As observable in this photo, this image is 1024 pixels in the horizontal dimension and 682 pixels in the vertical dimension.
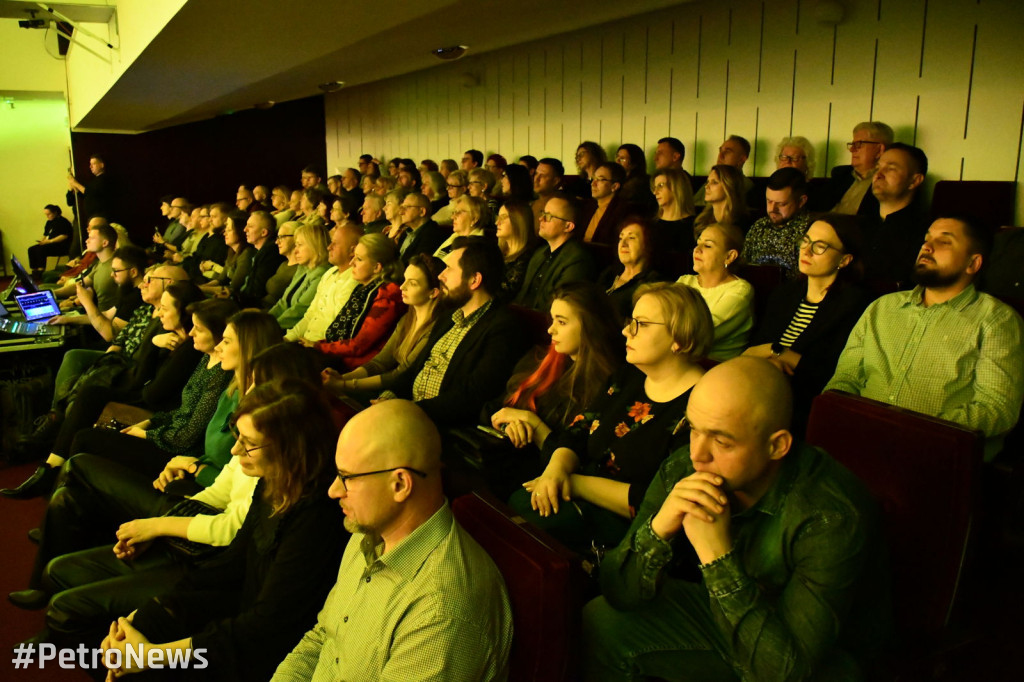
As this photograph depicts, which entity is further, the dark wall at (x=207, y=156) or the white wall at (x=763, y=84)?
the dark wall at (x=207, y=156)

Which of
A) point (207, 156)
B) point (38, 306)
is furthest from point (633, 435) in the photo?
point (207, 156)

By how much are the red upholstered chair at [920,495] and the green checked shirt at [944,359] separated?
0.39 metres

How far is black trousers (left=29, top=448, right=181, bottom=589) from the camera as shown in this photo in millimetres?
2250

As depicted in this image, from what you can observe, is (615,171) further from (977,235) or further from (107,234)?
(107,234)

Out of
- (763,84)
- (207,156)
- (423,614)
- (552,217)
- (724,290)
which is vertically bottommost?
(423,614)

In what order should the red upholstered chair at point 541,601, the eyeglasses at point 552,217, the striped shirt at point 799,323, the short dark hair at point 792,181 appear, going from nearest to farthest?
the red upholstered chair at point 541,601 → the striped shirt at point 799,323 → the short dark hair at point 792,181 → the eyeglasses at point 552,217

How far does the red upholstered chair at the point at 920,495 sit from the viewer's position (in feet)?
4.53

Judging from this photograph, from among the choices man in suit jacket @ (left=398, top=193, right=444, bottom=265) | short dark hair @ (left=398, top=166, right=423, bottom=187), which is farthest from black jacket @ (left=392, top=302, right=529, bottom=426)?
short dark hair @ (left=398, top=166, right=423, bottom=187)

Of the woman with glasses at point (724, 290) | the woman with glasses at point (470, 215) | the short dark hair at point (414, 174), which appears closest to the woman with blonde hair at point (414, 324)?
the woman with glasses at point (724, 290)

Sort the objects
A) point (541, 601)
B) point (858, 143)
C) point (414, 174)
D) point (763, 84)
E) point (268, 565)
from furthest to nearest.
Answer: point (414, 174) → point (763, 84) → point (858, 143) → point (268, 565) → point (541, 601)

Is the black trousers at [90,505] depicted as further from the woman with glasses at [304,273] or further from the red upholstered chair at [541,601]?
the woman with glasses at [304,273]

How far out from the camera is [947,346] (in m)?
2.06

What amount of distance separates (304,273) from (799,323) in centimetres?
281

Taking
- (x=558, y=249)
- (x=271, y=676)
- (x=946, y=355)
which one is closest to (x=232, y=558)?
(x=271, y=676)
